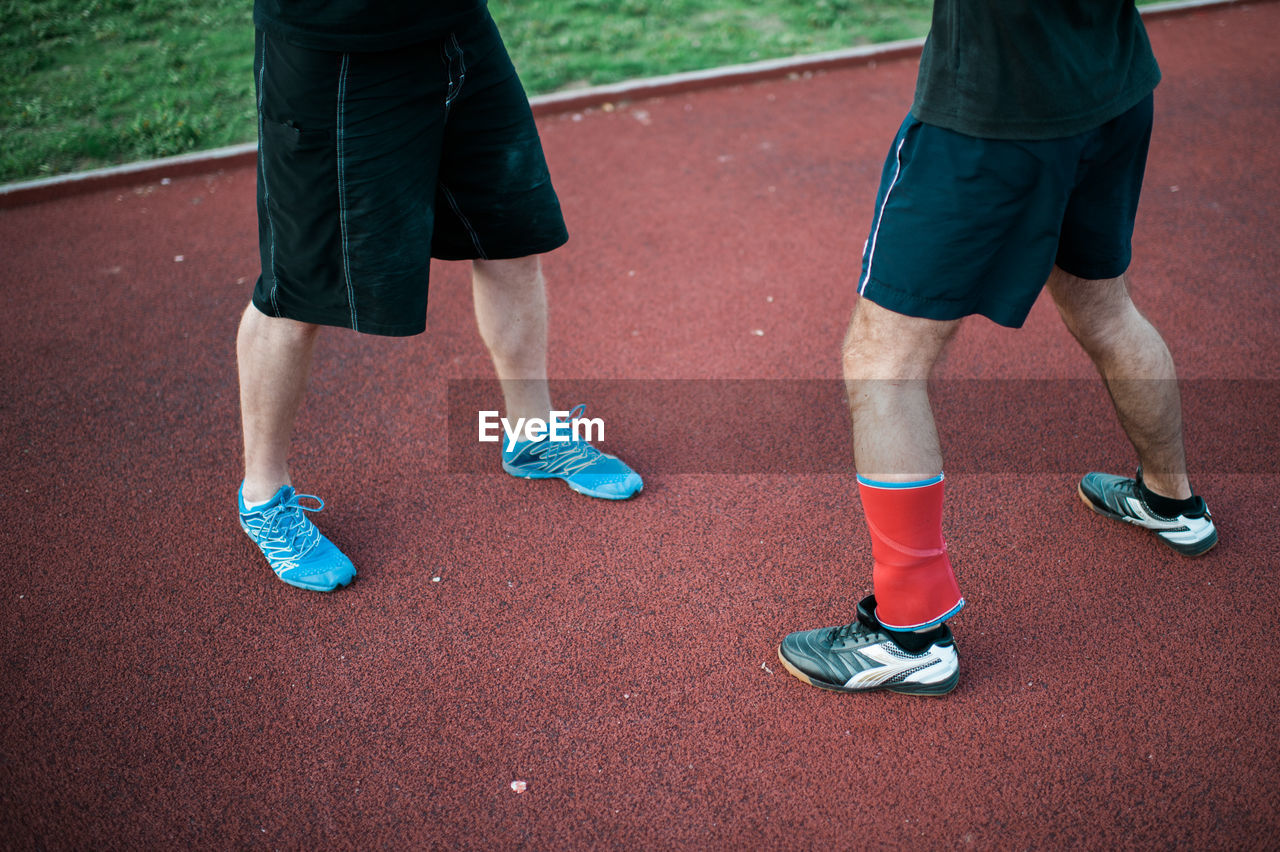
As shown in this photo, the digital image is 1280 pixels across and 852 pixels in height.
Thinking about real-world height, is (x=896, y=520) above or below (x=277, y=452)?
above

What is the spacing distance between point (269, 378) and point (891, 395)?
1.42 m

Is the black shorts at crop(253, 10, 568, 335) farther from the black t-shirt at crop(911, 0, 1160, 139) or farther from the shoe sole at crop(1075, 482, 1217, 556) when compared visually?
the shoe sole at crop(1075, 482, 1217, 556)

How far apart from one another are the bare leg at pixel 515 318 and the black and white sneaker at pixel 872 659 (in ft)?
3.40

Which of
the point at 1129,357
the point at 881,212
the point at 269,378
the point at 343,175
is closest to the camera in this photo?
the point at 881,212

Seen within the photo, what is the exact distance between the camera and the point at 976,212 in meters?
1.46

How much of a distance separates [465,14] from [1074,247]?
4.37 ft

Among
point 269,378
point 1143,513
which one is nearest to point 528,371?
point 269,378

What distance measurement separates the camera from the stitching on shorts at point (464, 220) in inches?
81.0

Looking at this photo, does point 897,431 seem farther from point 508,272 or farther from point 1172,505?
point 508,272

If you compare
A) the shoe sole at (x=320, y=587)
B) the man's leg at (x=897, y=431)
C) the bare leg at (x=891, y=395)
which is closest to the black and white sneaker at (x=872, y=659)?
the man's leg at (x=897, y=431)

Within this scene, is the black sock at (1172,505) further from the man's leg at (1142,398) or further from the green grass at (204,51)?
the green grass at (204,51)

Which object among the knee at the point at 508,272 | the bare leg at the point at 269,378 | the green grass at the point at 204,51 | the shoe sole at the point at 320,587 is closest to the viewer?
the bare leg at the point at 269,378

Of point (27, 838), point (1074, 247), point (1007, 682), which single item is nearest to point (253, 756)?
point (27, 838)

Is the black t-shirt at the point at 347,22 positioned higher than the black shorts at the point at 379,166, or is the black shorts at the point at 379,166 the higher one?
the black t-shirt at the point at 347,22
